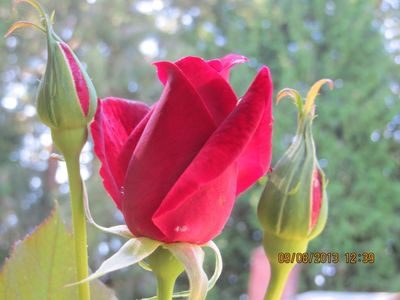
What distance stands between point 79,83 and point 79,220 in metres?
0.04

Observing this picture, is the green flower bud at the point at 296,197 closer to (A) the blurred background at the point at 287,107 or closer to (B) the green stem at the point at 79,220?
→ (B) the green stem at the point at 79,220

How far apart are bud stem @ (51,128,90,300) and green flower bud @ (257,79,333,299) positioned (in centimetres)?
6

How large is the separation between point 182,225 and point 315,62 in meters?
3.32

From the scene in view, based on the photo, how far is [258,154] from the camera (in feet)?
0.67

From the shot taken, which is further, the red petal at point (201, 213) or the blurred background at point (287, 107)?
the blurred background at point (287, 107)

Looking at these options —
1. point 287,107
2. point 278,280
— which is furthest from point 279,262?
point 287,107

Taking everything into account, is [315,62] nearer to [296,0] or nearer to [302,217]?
[296,0]

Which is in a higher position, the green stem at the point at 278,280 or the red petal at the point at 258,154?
the red petal at the point at 258,154

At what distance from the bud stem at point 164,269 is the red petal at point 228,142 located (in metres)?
0.03

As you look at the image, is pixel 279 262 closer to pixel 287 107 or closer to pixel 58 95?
pixel 58 95

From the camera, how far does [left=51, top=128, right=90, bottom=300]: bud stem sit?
0.65 feet

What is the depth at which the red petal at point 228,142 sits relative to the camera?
0.18 m

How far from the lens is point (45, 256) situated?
237mm

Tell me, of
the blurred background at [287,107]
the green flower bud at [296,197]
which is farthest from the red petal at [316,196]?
the blurred background at [287,107]
